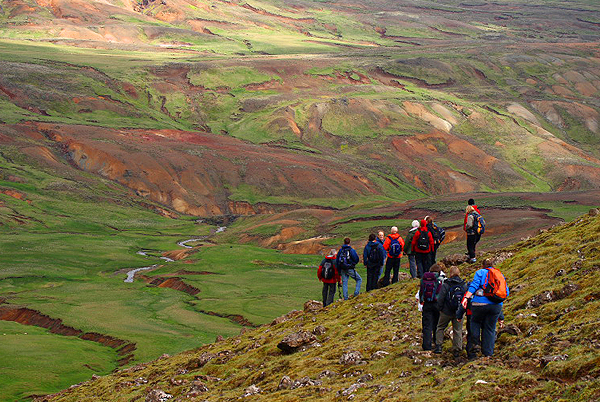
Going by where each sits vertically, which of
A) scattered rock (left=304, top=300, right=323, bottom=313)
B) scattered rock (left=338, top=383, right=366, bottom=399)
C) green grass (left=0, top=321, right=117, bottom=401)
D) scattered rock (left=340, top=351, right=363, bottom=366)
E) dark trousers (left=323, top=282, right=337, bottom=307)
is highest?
scattered rock (left=338, top=383, right=366, bottom=399)

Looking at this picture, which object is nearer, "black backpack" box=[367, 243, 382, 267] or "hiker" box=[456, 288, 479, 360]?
"hiker" box=[456, 288, 479, 360]

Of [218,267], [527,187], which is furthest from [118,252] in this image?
[527,187]

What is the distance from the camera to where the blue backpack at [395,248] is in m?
28.4

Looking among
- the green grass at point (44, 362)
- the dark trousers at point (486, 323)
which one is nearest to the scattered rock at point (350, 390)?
the dark trousers at point (486, 323)

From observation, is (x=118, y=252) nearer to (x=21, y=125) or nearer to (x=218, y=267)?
(x=218, y=267)

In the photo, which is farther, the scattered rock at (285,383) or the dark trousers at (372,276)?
the dark trousers at (372,276)

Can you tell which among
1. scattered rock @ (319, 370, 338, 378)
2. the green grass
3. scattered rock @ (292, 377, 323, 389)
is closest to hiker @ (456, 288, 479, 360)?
scattered rock @ (319, 370, 338, 378)

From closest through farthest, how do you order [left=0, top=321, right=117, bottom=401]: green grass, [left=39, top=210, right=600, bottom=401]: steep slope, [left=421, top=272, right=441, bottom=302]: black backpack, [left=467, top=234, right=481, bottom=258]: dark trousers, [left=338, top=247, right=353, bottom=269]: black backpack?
[left=39, top=210, right=600, bottom=401]: steep slope < [left=421, top=272, right=441, bottom=302]: black backpack < [left=467, top=234, right=481, bottom=258]: dark trousers < [left=338, top=247, right=353, bottom=269]: black backpack < [left=0, top=321, right=117, bottom=401]: green grass

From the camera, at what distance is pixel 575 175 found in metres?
166

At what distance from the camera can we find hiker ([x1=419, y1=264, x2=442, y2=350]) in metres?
19.5

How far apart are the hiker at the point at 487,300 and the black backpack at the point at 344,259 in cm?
1095

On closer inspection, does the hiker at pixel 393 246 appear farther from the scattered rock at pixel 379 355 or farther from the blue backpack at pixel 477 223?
the scattered rock at pixel 379 355

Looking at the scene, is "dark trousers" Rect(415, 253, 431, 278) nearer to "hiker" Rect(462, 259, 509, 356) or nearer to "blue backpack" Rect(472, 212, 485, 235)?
"blue backpack" Rect(472, 212, 485, 235)

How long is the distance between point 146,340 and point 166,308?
14.3m
